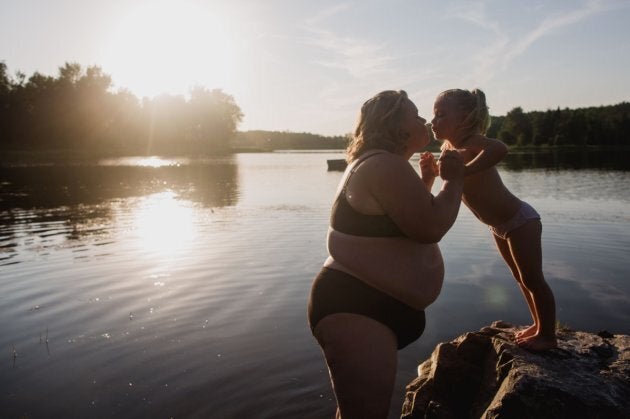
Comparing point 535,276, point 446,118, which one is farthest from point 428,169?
point 535,276

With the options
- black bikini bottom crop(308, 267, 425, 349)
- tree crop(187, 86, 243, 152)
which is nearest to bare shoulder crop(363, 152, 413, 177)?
black bikini bottom crop(308, 267, 425, 349)

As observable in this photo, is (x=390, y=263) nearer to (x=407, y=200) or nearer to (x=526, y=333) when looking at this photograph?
(x=407, y=200)

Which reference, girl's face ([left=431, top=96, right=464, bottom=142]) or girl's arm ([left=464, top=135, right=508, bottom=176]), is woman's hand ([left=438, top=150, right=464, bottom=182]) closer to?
girl's arm ([left=464, top=135, right=508, bottom=176])

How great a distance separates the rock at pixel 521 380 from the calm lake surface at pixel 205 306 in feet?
3.70

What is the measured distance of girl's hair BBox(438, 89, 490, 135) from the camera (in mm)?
4059

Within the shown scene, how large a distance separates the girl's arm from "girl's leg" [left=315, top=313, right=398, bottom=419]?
5.44ft

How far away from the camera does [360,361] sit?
257 centimetres

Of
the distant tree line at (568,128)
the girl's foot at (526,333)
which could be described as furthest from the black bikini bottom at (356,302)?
the distant tree line at (568,128)

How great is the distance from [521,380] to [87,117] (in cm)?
11077

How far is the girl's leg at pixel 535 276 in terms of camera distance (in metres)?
4.11

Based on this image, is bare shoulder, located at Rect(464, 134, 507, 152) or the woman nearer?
the woman

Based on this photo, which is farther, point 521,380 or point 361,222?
point 521,380

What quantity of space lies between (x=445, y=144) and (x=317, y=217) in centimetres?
1636

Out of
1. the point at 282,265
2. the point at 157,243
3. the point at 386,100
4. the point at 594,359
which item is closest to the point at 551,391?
the point at 594,359
